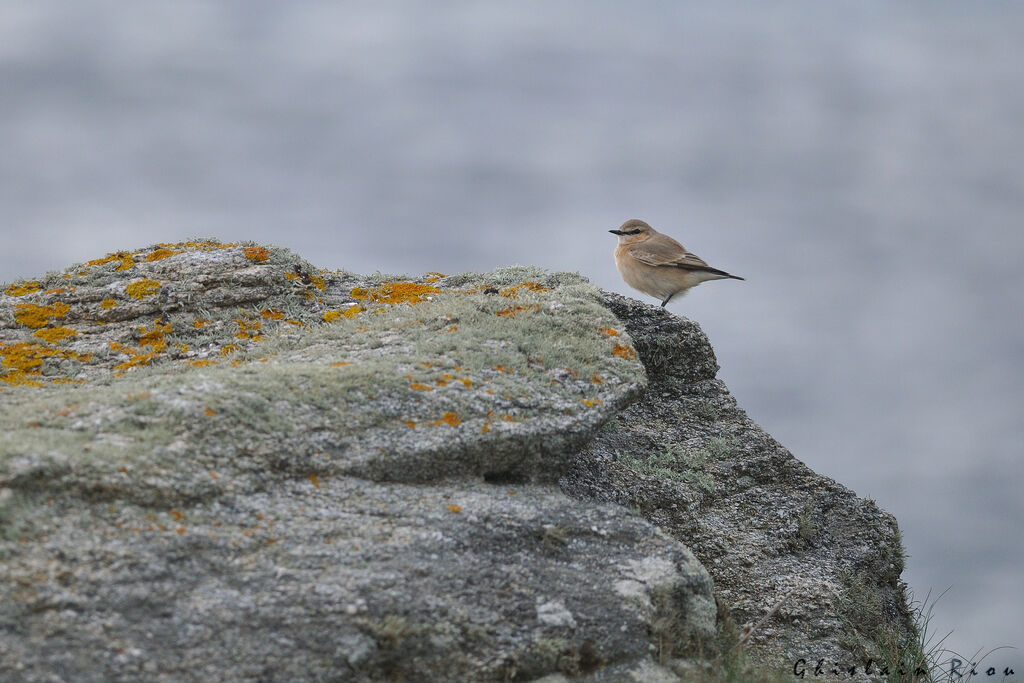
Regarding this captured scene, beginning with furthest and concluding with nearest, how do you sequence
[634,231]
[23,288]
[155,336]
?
1. [634,231]
2. [23,288]
3. [155,336]

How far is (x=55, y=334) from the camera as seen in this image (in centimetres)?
1038

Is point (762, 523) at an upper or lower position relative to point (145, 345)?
lower

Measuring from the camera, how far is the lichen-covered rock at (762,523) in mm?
9328

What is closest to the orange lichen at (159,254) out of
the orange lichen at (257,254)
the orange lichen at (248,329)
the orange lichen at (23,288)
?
the orange lichen at (257,254)

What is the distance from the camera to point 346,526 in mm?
7066

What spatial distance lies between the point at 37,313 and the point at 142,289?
119 cm

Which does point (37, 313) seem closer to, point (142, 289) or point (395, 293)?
point (142, 289)

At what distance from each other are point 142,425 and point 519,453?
320 cm

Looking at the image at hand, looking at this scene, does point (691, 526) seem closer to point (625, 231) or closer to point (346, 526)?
point (346, 526)

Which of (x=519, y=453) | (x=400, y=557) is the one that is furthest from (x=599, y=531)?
(x=400, y=557)

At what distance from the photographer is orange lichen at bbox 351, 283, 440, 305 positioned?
37.3ft

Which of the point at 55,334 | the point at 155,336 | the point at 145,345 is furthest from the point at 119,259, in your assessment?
the point at 145,345

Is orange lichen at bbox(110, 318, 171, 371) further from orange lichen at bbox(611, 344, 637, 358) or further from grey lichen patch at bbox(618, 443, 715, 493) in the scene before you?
grey lichen patch at bbox(618, 443, 715, 493)

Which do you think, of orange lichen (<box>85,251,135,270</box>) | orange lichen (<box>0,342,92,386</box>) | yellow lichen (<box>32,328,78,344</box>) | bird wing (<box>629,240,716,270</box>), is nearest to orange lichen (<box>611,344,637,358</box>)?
bird wing (<box>629,240,716,270</box>)
